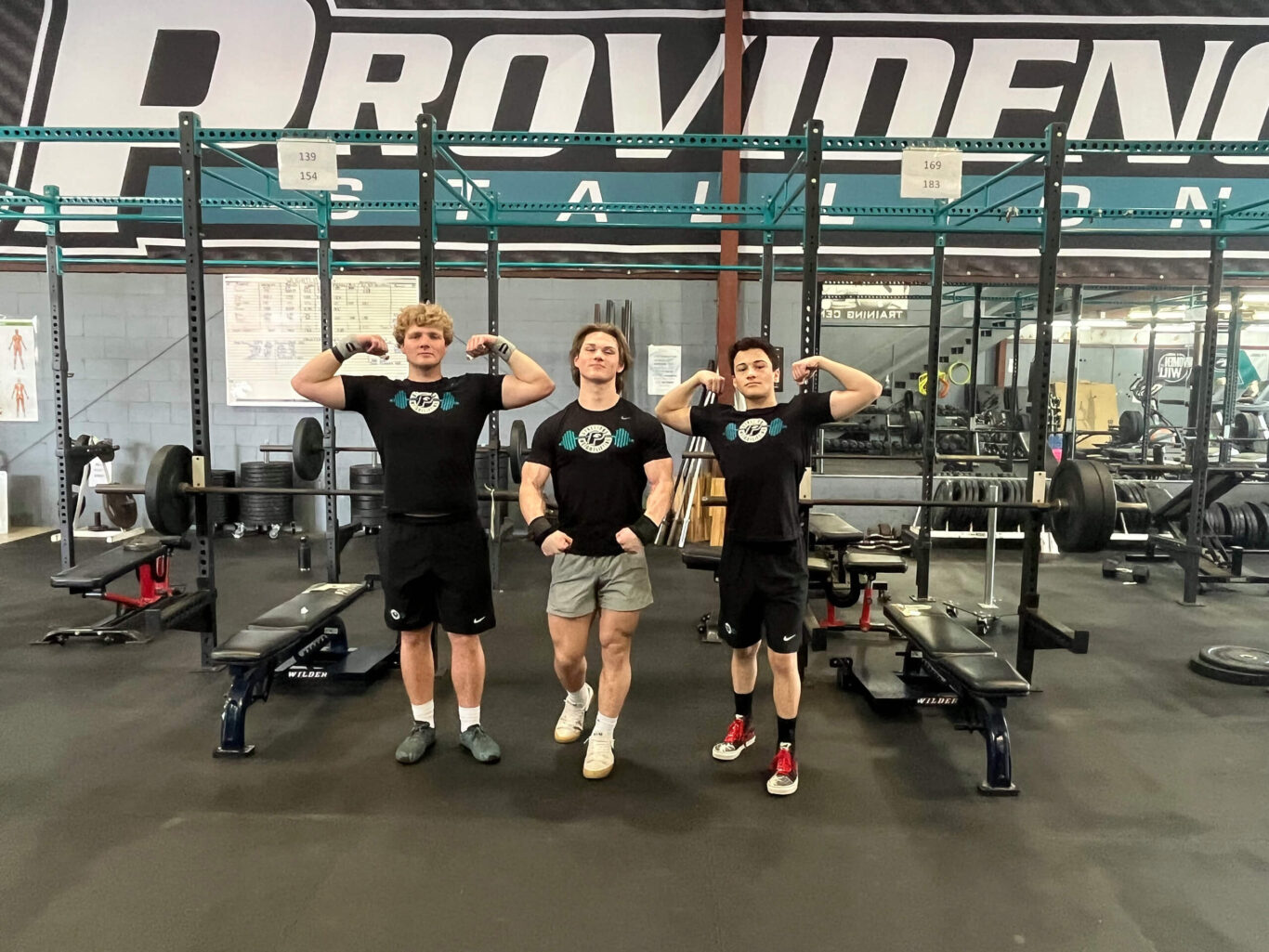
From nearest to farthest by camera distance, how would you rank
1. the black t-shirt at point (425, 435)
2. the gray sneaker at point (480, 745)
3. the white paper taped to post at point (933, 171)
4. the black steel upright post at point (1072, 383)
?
the black t-shirt at point (425, 435) → the gray sneaker at point (480, 745) → the white paper taped to post at point (933, 171) → the black steel upright post at point (1072, 383)

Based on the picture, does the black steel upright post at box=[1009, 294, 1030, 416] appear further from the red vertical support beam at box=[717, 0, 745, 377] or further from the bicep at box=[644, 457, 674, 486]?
the bicep at box=[644, 457, 674, 486]

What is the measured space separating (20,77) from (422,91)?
10.7ft

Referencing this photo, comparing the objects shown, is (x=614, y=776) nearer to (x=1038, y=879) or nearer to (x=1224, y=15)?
(x=1038, y=879)

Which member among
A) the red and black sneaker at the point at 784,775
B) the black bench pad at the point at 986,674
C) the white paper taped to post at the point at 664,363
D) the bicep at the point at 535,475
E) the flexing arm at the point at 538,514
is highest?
the white paper taped to post at the point at 664,363

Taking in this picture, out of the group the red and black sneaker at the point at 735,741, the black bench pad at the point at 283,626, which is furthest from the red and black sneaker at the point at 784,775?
the black bench pad at the point at 283,626

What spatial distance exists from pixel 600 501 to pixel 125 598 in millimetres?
3023

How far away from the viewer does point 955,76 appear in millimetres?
6184

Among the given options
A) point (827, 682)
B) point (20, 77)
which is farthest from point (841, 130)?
point (20, 77)

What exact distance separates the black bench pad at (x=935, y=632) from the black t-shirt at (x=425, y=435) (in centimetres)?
164

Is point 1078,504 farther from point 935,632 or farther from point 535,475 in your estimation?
point 535,475

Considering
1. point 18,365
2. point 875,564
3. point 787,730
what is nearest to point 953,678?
point 787,730

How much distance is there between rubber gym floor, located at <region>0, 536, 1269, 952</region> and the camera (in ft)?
5.58

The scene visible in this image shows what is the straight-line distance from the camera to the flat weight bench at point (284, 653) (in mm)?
2469

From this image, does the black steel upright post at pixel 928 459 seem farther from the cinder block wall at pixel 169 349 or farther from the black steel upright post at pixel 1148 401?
the black steel upright post at pixel 1148 401
